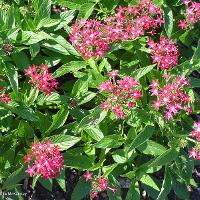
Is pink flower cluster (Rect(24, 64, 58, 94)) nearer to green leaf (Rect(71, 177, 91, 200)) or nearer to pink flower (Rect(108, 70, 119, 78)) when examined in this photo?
pink flower (Rect(108, 70, 119, 78))

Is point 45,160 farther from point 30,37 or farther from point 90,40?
point 30,37

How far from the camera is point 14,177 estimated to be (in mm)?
3701

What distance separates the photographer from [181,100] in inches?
143

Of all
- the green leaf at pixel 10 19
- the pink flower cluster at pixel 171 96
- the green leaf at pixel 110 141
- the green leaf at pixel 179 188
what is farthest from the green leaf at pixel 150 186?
the green leaf at pixel 10 19

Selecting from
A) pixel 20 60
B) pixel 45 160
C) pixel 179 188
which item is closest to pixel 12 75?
pixel 20 60

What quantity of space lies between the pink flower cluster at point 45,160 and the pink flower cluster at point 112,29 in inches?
36.3

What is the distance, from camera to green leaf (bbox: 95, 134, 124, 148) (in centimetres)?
384

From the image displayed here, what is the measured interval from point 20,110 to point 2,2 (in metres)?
1.26

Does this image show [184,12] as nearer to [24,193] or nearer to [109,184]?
[109,184]

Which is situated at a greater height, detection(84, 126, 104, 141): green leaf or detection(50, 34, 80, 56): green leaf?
detection(50, 34, 80, 56): green leaf

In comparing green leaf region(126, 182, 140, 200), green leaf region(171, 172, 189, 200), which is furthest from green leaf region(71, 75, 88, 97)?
green leaf region(171, 172, 189, 200)

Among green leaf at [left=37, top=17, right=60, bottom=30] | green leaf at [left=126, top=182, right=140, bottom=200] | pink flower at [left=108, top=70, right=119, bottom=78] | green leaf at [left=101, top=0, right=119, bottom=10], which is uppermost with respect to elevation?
green leaf at [left=101, top=0, right=119, bottom=10]

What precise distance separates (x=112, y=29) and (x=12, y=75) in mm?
1019

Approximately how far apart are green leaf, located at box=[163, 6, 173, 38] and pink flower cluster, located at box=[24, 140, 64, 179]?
1.74 meters
